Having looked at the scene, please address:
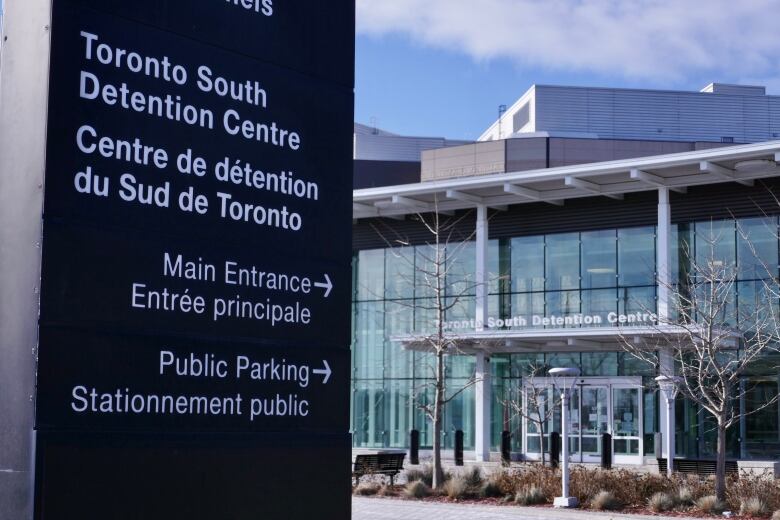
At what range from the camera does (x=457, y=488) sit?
22.2 metres

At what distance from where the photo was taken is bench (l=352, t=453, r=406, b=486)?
2392 centimetres

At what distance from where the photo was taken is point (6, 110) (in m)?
3.36

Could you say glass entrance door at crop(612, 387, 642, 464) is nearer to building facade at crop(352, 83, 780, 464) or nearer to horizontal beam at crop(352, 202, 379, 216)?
building facade at crop(352, 83, 780, 464)

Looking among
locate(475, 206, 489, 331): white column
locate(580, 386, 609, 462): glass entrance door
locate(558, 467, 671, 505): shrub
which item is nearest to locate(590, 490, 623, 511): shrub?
locate(558, 467, 671, 505): shrub

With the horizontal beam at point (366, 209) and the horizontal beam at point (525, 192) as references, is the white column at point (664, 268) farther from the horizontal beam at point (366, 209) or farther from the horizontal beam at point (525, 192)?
the horizontal beam at point (366, 209)

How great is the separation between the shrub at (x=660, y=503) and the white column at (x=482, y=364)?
59.8 ft

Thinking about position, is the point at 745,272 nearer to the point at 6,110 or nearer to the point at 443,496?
the point at 443,496

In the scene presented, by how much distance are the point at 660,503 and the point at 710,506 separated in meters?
0.87

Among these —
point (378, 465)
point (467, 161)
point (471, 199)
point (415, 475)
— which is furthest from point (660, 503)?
point (467, 161)

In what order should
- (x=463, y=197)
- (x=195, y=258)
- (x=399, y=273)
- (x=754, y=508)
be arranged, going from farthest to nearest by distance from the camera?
(x=399, y=273)
(x=463, y=197)
(x=754, y=508)
(x=195, y=258)

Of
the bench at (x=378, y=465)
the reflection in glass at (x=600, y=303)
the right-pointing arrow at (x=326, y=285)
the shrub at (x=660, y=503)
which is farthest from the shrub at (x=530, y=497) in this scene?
the right-pointing arrow at (x=326, y=285)

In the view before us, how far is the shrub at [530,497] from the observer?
69.0 ft

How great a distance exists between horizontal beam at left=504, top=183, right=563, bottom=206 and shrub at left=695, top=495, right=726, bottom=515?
1807 cm

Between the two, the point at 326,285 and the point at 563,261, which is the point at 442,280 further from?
the point at 326,285
